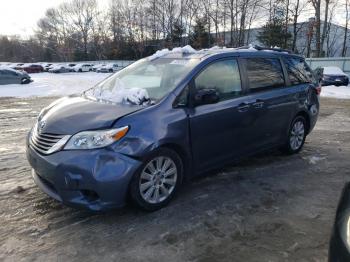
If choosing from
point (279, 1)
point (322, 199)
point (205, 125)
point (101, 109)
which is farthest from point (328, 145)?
point (279, 1)

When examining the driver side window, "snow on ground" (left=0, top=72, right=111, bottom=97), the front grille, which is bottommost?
"snow on ground" (left=0, top=72, right=111, bottom=97)

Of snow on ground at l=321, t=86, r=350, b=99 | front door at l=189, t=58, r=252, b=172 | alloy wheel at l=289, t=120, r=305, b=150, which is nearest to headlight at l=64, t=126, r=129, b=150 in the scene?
front door at l=189, t=58, r=252, b=172

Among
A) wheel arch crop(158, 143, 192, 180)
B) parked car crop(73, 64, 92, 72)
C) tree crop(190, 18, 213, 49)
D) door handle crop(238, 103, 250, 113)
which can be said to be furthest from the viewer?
parked car crop(73, 64, 92, 72)

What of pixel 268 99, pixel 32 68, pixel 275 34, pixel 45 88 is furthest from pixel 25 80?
pixel 32 68

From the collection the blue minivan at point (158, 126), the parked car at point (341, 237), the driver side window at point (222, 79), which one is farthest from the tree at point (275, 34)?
the parked car at point (341, 237)

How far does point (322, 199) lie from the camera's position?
4336 millimetres

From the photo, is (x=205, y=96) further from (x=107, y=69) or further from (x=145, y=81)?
(x=107, y=69)

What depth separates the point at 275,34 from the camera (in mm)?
38062

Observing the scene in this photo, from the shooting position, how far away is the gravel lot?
3168mm

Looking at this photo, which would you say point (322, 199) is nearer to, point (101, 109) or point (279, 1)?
point (101, 109)

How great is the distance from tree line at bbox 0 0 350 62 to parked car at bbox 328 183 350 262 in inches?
1414

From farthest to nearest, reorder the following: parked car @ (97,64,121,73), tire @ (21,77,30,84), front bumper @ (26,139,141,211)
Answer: parked car @ (97,64,121,73) < tire @ (21,77,30,84) < front bumper @ (26,139,141,211)

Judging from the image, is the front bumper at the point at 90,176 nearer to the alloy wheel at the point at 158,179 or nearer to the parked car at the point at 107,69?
the alloy wheel at the point at 158,179

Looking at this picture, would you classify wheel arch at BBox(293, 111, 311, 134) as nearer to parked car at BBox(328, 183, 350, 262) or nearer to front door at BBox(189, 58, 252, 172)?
front door at BBox(189, 58, 252, 172)
